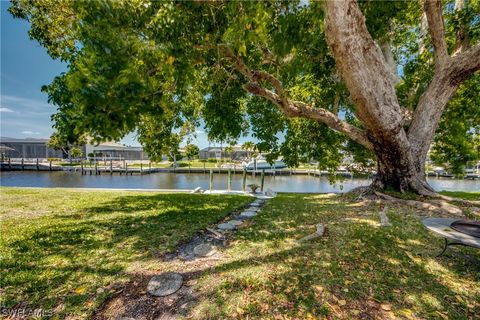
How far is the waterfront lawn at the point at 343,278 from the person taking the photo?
204cm

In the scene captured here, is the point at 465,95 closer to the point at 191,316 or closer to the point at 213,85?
the point at 213,85

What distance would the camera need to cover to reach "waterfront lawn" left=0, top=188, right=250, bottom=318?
2.21 metres

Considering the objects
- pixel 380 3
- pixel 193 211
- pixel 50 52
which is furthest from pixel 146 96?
pixel 50 52

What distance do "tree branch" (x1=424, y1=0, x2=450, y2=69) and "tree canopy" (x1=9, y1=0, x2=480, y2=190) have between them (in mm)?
27

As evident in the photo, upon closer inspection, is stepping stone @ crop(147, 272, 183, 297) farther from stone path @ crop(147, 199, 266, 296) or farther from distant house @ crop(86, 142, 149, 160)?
distant house @ crop(86, 142, 149, 160)

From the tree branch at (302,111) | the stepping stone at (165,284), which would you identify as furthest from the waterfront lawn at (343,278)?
the tree branch at (302,111)

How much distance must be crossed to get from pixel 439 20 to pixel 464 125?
4.30 meters

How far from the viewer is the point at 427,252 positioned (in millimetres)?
3207

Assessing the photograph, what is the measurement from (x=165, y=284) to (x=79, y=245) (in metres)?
2.00

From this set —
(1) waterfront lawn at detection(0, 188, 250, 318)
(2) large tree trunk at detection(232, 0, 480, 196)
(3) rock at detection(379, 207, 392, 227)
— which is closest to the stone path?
(1) waterfront lawn at detection(0, 188, 250, 318)

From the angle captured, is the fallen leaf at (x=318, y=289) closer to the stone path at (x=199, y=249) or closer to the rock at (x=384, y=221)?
the stone path at (x=199, y=249)

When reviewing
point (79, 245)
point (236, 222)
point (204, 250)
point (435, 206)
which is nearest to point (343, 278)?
point (204, 250)

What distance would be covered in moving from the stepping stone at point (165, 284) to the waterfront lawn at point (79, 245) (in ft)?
1.29

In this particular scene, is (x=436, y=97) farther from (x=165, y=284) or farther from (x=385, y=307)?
(x=165, y=284)
